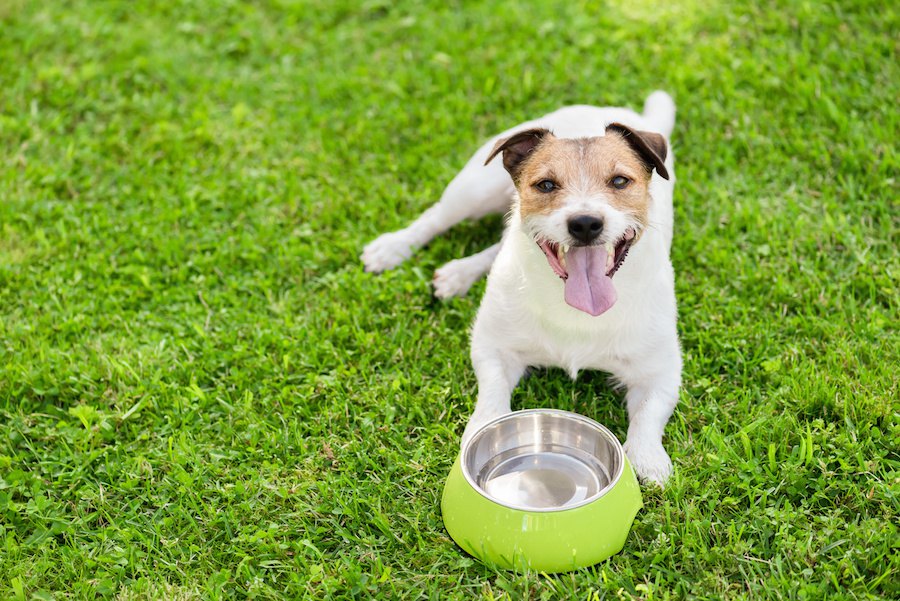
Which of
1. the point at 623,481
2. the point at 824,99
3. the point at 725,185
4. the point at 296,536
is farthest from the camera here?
the point at 824,99

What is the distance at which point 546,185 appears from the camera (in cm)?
396

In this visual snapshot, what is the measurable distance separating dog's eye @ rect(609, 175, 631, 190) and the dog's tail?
64.2 inches

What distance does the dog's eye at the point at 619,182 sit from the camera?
3.92m

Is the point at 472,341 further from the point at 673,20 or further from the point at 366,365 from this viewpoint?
the point at 673,20

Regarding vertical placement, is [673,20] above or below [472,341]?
above

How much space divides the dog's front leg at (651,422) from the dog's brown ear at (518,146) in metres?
1.11

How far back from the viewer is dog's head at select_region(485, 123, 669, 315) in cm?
377

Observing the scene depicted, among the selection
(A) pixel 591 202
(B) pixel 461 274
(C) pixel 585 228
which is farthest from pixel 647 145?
(B) pixel 461 274

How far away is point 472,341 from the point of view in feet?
14.7

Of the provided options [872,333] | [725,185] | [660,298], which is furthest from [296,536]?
[725,185]

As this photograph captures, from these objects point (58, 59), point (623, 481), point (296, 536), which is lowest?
point (296, 536)

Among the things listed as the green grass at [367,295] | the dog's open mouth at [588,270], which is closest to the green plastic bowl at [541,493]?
the green grass at [367,295]

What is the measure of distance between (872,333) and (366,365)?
7.93 feet

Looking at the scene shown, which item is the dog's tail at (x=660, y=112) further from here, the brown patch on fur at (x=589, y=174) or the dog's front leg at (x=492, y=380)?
the dog's front leg at (x=492, y=380)
